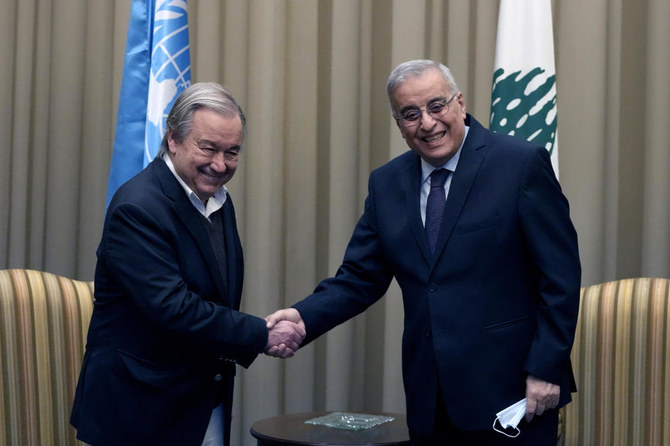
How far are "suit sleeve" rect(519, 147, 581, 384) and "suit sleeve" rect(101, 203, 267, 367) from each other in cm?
89

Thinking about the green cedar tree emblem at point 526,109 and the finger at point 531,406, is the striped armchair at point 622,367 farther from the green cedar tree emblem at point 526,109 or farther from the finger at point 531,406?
the finger at point 531,406

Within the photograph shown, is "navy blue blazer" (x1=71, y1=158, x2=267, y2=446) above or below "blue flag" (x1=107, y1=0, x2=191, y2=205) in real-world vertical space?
below

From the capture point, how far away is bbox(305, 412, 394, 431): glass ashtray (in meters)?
3.38

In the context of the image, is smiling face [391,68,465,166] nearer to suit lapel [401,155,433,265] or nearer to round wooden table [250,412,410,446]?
suit lapel [401,155,433,265]

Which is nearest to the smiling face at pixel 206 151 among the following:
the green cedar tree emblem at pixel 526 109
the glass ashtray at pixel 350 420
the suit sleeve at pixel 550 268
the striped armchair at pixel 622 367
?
the suit sleeve at pixel 550 268

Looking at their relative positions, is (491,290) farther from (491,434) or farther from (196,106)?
→ (196,106)

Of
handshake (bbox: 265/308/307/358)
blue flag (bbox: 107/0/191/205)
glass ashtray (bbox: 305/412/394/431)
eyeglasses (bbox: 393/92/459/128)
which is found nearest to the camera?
eyeglasses (bbox: 393/92/459/128)

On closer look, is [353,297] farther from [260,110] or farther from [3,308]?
[260,110]

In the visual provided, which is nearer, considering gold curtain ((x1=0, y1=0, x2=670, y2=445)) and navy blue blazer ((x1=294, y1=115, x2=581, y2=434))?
navy blue blazer ((x1=294, y1=115, x2=581, y2=434))

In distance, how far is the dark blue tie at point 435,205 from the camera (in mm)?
2416

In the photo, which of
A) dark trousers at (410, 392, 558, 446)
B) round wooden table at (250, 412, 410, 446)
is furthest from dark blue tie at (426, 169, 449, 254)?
round wooden table at (250, 412, 410, 446)

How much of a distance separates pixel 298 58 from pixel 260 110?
34 centimetres

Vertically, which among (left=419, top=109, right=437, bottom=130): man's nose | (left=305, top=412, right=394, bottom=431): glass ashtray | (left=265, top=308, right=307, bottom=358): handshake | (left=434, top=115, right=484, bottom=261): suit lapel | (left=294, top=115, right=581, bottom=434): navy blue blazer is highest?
(left=419, top=109, right=437, bottom=130): man's nose

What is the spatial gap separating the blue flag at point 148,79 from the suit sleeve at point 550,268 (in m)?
1.97
